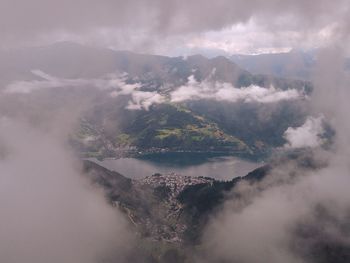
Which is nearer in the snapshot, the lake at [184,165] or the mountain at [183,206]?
the mountain at [183,206]

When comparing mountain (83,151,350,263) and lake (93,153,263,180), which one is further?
lake (93,153,263,180)

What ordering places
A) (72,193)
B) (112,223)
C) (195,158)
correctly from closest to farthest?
(112,223) → (72,193) → (195,158)

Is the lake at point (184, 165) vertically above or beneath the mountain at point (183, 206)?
beneath

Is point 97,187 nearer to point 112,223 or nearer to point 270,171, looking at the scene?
point 112,223

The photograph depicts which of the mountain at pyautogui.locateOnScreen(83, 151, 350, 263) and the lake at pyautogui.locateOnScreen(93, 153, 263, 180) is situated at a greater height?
the mountain at pyautogui.locateOnScreen(83, 151, 350, 263)

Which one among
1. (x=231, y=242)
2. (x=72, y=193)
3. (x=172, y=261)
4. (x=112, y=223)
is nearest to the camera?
(x=172, y=261)

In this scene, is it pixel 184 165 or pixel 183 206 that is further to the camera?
pixel 184 165

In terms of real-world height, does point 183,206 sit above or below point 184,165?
above

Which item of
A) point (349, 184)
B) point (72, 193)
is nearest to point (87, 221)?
point (72, 193)
